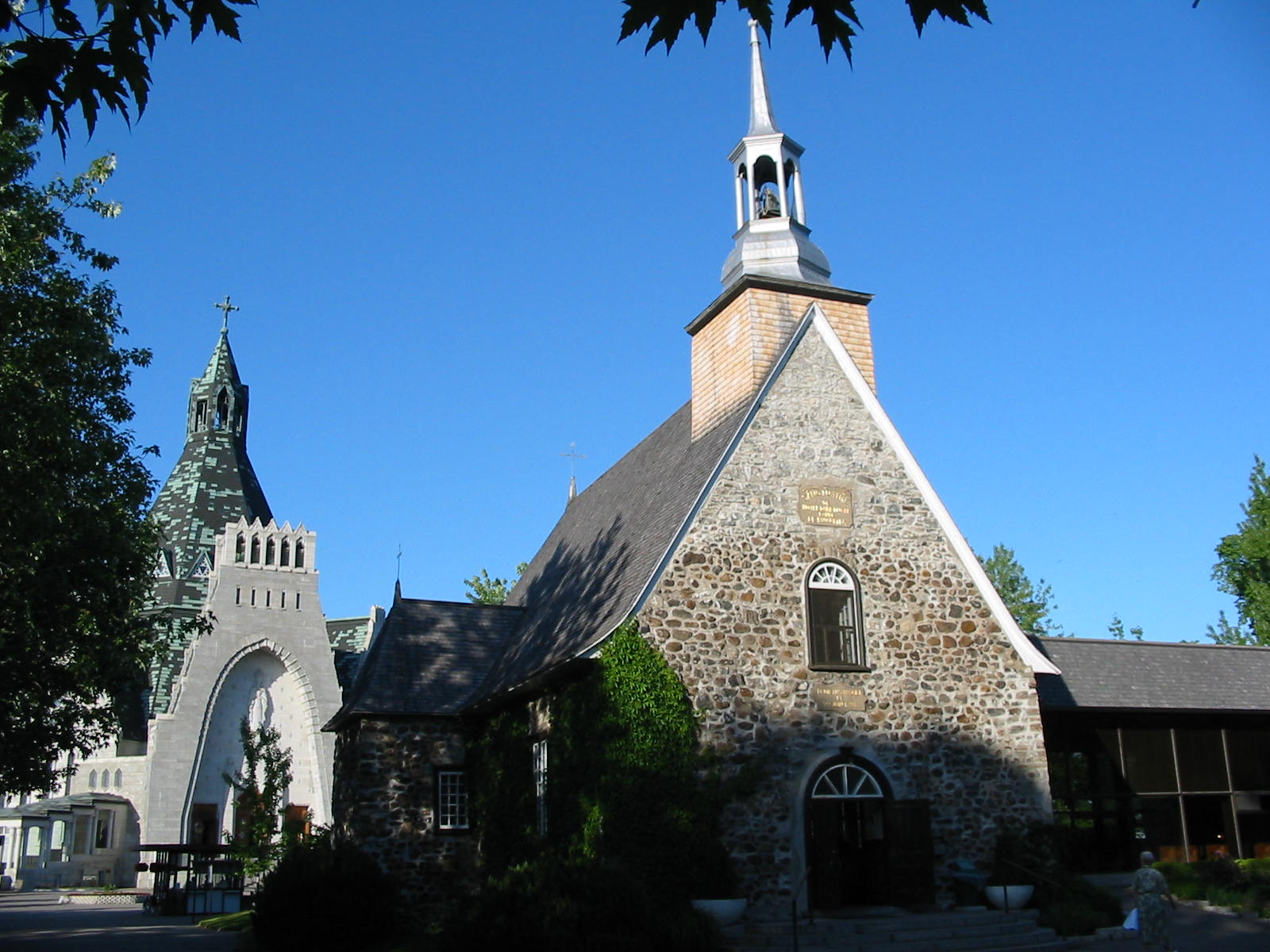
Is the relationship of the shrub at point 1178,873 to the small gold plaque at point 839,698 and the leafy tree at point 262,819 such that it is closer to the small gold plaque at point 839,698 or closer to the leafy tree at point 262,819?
the small gold plaque at point 839,698

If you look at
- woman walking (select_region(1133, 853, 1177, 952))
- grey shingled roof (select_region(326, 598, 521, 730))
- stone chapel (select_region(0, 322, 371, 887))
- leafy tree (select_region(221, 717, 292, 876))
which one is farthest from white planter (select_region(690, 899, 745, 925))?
stone chapel (select_region(0, 322, 371, 887))

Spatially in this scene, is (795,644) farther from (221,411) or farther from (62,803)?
(221,411)

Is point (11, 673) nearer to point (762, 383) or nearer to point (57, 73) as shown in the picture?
point (762, 383)

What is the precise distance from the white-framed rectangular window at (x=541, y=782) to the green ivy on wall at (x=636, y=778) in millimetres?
608

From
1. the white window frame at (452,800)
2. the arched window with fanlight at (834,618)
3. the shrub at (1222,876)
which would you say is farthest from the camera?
the white window frame at (452,800)

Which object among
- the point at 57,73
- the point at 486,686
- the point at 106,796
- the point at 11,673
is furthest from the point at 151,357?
the point at 106,796

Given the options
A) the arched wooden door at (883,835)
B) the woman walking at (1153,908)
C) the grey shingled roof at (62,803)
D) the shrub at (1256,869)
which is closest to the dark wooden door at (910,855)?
the arched wooden door at (883,835)

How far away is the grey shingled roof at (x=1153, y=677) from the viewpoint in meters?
21.3

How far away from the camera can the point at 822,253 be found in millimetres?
21344

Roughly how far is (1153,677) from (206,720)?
34645mm

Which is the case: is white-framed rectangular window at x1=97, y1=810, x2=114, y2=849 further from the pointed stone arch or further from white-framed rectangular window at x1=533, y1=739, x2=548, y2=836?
white-framed rectangular window at x1=533, y1=739, x2=548, y2=836

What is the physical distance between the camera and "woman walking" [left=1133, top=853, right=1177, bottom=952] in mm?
12102

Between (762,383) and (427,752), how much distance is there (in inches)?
342

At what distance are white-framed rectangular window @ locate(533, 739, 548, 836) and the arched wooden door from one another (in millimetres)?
4015
